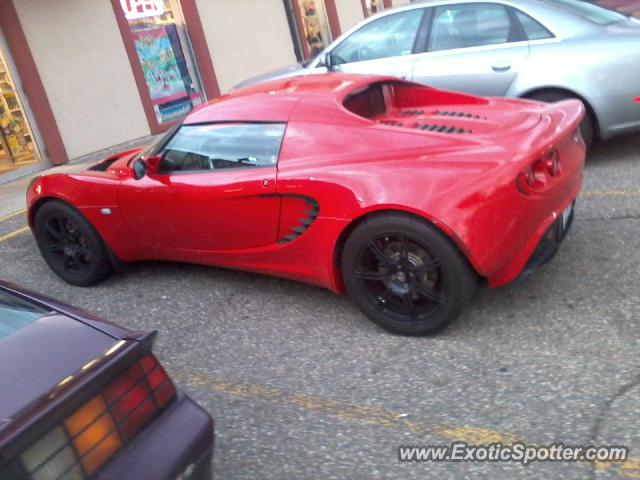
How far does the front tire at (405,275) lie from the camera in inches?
135

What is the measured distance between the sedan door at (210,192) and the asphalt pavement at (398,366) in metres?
0.49

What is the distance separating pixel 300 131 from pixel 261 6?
415 inches

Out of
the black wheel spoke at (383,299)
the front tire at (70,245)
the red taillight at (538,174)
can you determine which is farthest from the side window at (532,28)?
the front tire at (70,245)

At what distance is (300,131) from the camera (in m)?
3.96

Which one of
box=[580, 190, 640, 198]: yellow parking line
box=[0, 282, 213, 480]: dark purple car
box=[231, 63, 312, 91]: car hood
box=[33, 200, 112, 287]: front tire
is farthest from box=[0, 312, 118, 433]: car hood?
box=[231, 63, 312, 91]: car hood

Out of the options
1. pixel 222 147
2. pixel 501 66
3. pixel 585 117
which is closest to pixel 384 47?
pixel 501 66

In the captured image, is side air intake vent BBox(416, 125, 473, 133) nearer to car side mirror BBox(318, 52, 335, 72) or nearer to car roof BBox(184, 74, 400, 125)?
car roof BBox(184, 74, 400, 125)

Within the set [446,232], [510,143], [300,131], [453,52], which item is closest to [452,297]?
[446,232]

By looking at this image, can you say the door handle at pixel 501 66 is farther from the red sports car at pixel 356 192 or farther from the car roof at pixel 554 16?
the red sports car at pixel 356 192

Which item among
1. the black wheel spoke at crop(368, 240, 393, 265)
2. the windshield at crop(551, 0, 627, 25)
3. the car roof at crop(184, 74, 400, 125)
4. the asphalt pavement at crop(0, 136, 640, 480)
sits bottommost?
the asphalt pavement at crop(0, 136, 640, 480)

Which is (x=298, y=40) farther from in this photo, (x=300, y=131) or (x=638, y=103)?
(x=300, y=131)

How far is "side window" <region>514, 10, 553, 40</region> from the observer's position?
19.8 feet

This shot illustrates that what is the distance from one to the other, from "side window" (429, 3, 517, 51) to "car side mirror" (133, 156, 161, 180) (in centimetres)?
325

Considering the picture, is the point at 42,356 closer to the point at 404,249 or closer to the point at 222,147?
the point at 404,249
